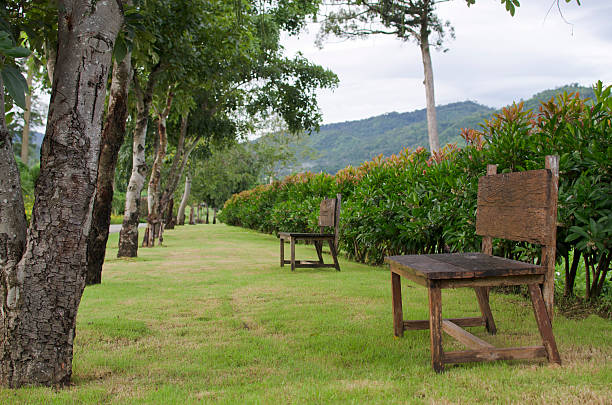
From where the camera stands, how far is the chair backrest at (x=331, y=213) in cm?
732

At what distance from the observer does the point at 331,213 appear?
298 inches

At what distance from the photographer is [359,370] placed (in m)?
2.61

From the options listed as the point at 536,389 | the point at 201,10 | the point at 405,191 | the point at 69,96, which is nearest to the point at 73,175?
the point at 69,96

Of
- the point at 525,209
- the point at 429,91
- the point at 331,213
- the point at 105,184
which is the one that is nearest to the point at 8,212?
the point at 525,209

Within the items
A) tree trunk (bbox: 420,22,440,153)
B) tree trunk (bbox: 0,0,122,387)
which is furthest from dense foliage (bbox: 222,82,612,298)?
tree trunk (bbox: 420,22,440,153)

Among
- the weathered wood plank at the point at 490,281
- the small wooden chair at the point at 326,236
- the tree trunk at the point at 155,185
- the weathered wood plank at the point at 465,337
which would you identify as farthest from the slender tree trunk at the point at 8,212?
the tree trunk at the point at 155,185

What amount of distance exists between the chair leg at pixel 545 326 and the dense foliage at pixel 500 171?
1.15 m

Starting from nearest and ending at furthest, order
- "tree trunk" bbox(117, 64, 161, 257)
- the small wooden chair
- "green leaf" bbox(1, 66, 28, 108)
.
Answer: "green leaf" bbox(1, 66, 28, 108), the small wooden chair, "tree trunk" bbox(117, 64, 161, 257)

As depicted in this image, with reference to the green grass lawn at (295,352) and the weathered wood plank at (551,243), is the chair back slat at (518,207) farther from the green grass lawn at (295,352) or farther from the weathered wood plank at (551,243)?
the green grass lawn at (295,352)

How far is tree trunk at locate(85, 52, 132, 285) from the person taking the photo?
222 inches

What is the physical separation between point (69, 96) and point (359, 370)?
2.29 meters

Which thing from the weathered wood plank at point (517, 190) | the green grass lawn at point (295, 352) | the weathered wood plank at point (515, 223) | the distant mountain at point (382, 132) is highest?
the distant mountain at point (382, 132)

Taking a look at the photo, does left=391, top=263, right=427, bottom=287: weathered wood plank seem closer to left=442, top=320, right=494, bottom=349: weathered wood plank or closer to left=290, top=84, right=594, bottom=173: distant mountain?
left=442, top=320, right=494, bottom=349: weathered wood plank

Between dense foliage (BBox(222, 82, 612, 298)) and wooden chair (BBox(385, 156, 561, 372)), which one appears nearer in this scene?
wooden chair (BBox(385, 156, 561, 372))
